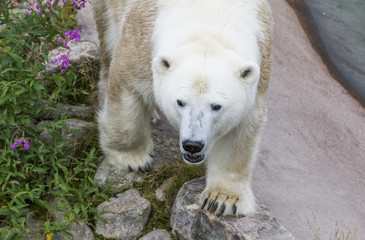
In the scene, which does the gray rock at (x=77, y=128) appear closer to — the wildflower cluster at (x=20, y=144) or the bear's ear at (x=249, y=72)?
the wildflower cluster at (x=20, y=144)

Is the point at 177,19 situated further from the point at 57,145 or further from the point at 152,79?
the point at 57,145

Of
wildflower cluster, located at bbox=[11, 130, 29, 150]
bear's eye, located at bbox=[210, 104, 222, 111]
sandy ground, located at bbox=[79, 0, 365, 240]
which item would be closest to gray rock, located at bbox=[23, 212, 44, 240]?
wildflower cluster, located at bbox=[11, 130, 29, 150]

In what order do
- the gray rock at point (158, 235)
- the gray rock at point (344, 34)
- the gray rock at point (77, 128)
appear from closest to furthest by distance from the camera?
the gray rock at point (158, 235)
the gray rock at point (77, 128)
the gray rock at point (344, 34)

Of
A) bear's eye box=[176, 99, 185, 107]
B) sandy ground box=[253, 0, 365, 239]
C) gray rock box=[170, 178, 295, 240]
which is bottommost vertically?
sandy ground box=[253, 0, 365, 239]

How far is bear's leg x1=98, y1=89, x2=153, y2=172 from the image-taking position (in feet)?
11.4

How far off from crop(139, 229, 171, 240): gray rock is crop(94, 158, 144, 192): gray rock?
45 cm

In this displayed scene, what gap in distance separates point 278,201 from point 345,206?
0.61m

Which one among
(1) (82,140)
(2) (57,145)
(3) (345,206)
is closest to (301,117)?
(3) (345,206)

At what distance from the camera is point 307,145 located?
16.5 feet

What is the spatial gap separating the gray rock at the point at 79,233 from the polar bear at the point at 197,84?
0.64 m

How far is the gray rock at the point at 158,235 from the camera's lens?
3.38 meters

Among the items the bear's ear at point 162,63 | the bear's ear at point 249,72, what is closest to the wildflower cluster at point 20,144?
the bear's ear at point 162,63

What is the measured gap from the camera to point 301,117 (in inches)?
209

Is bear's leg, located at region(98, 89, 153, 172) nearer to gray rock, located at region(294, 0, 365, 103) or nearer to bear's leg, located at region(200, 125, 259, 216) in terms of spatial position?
bear's leg, located at region(200, 125, 259, 216)
